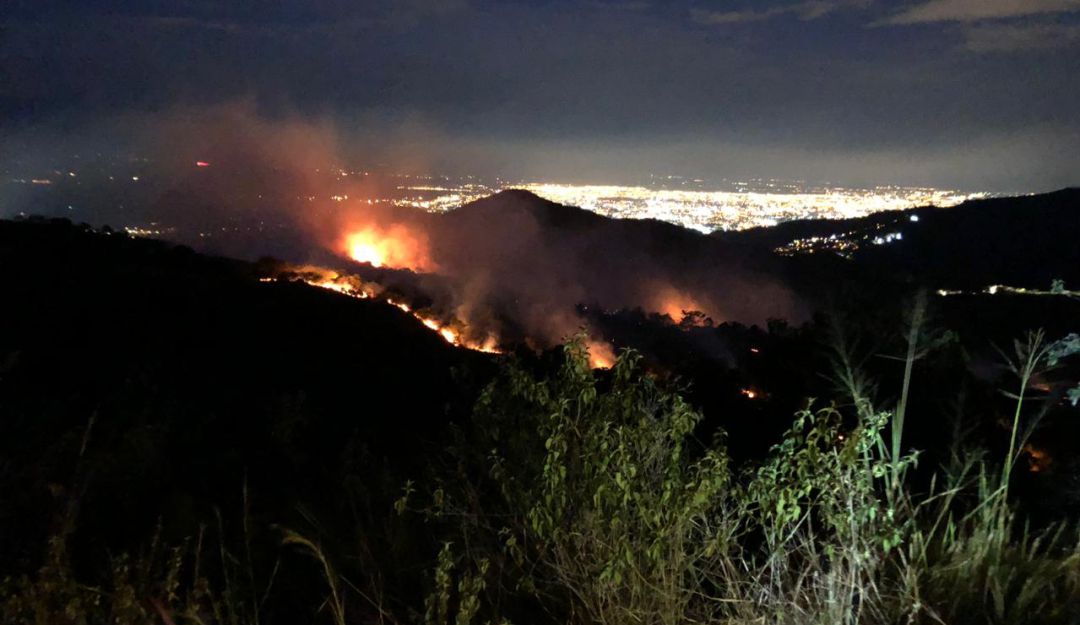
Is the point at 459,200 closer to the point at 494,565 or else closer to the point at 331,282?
the point at 331,282

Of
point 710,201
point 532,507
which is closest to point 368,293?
point 532,507

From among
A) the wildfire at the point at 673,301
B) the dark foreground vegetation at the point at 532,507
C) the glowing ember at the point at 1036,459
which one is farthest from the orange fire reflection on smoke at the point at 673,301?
the dark foreground vegetation at the point at 532,507

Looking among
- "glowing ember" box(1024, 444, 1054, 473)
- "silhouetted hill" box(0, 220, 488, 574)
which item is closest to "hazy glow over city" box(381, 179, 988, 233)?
"silhouetted hill" box(0, 220, 488, 574)

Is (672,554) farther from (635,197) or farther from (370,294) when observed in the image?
(635,197)

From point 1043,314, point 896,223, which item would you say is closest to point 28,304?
point 1043,314

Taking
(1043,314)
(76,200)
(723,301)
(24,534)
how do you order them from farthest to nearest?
1. (76,200)
2. (723,301)
3. (1043,314)
4. (24,534)

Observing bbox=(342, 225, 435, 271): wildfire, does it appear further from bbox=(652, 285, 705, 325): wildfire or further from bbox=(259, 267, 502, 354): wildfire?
Result: bbox=(652, 285, 705, 325): wildfire

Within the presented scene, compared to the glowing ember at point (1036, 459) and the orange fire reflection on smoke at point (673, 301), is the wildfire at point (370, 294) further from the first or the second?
the orange fire reflection on smoke at point (673, 301)
